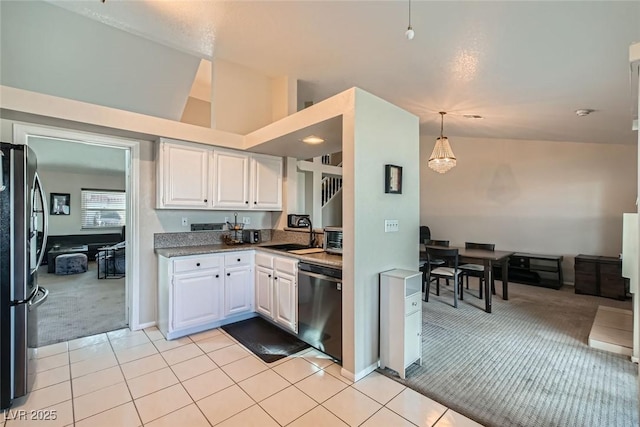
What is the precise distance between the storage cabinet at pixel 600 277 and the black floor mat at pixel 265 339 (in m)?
4.88

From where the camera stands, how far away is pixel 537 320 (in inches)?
142

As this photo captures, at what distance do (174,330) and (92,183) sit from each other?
7277 millimetres

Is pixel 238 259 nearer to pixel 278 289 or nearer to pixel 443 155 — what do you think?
pixel 278 289

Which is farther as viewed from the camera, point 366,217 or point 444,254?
point 444,254

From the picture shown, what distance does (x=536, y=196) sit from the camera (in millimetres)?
5688

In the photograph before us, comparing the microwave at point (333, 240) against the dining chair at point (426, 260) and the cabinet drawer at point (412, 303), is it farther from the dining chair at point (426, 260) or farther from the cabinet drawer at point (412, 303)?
the dining chair at point (426, 260)

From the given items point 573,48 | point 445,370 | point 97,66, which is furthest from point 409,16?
point 97,66

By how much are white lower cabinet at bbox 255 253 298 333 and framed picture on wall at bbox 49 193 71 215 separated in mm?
7237

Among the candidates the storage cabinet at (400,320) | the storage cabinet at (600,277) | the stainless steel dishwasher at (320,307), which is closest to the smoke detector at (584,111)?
the storage cabinet at (600,277)

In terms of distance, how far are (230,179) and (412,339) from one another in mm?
2713

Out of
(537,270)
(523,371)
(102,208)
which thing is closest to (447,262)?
(523,371)

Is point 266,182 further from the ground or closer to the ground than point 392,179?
further from the ground

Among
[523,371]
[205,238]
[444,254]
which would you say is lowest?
[523,371]

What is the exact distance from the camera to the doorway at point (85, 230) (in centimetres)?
322
